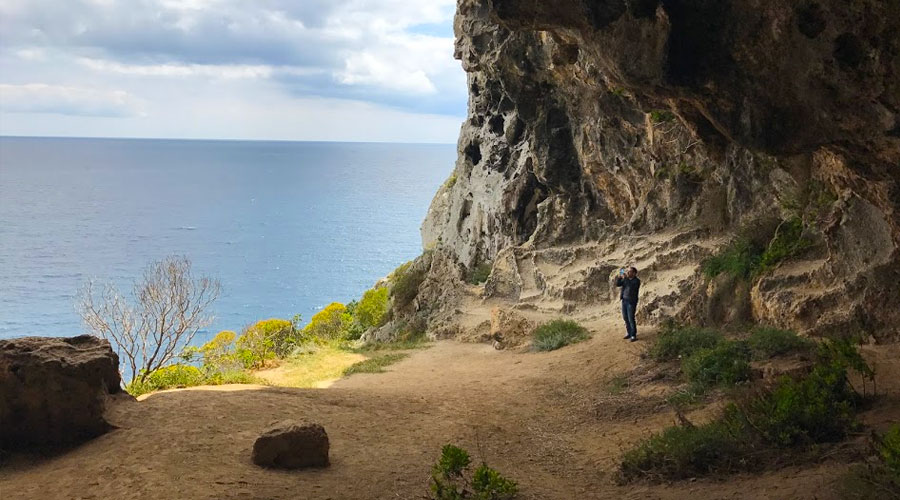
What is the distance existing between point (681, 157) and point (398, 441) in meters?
11.6

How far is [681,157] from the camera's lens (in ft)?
57.6

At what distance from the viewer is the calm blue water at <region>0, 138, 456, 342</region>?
64375mm

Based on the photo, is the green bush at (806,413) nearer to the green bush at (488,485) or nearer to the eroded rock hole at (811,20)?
the green bush at (488,485)

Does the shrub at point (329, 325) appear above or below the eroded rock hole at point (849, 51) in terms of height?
below

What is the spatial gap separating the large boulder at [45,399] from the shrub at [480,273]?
611 inches

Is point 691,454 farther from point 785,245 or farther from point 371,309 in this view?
point 371,309

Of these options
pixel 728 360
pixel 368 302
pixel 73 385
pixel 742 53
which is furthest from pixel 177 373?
pixel 368 302

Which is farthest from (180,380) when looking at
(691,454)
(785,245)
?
(785,245)

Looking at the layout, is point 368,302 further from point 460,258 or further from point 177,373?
point 177,373

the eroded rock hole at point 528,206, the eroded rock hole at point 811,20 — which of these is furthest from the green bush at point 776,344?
the eroded rock hole at point 528,206

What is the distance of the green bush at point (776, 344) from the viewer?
393 inches

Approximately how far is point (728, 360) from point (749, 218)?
20.2 feet

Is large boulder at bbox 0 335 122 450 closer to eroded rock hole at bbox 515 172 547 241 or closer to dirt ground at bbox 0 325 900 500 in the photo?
dirt ground at bbox 0 325 900 500

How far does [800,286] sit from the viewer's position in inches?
477
